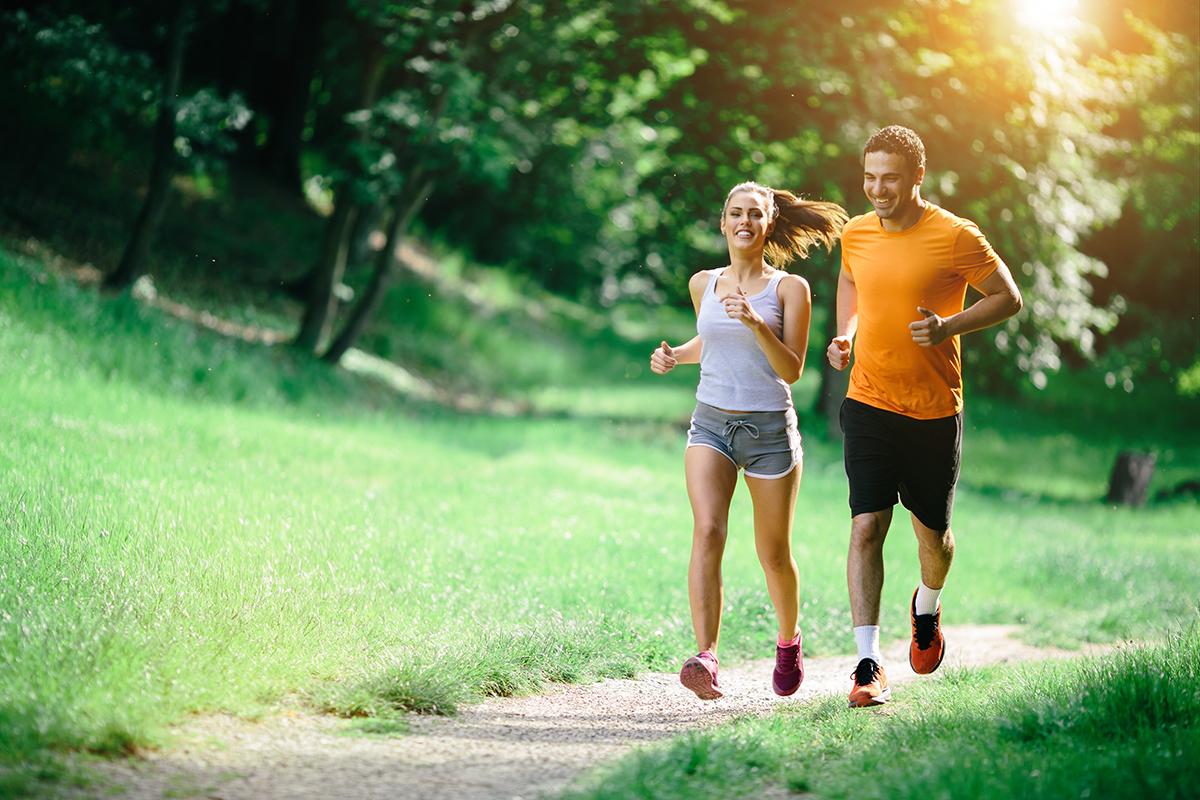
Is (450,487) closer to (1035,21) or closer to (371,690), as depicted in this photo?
(371,690)

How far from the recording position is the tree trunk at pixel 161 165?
16984mm

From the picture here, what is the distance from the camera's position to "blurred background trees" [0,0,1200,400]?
56.6 feet

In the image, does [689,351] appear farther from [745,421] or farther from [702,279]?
[745,421]

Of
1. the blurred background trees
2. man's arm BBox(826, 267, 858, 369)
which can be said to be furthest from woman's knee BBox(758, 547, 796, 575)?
the blurred background trees

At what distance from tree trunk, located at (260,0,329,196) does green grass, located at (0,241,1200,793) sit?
9.36m

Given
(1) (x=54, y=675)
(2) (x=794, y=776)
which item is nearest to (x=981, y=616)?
(2) (x=794, y=776)

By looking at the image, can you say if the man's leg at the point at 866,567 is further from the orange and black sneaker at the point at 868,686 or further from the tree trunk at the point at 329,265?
the tree trunk at the point at 329,265

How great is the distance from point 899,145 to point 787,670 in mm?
2584

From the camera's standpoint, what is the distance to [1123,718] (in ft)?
17.4

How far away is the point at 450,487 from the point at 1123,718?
7.61 meters

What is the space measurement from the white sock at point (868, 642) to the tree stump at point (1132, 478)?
15.3m

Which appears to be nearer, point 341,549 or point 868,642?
point 868,642

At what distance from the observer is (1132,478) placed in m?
20.1

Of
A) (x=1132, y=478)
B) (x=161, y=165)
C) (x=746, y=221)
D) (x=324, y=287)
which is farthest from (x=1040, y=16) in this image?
(x=746, y=221)
